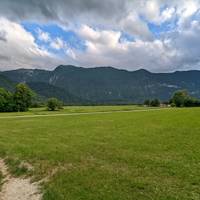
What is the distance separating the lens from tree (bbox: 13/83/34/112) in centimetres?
9144

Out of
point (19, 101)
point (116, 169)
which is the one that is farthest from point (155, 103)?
point (116, 169)

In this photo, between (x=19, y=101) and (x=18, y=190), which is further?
(x=19, y=101)

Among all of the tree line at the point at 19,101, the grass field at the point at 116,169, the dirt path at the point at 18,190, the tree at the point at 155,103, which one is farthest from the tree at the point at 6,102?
the dirt path at the point at 18,190

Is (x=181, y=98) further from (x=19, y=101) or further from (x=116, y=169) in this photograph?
(x=116, y=169)

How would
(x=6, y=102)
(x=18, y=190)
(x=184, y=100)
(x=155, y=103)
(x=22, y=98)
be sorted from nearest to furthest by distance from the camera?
(x=18, y=190) → (x=6, y=102) → (x=22, y=98) → (x=184, y=100) → (x=155, y=103)

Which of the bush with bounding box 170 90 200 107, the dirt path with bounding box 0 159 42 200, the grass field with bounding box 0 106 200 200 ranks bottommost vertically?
the dirt path with bounding box 0 159 42 200

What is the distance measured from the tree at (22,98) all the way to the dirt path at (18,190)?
85303 mm

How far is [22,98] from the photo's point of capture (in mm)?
92625

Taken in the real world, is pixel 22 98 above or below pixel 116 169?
above

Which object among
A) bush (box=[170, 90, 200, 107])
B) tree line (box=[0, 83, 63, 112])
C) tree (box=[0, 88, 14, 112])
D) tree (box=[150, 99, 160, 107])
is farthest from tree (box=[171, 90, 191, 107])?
tree (box=[0, 88, 14, 112])

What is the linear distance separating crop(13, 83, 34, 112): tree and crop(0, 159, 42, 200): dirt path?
85303mm

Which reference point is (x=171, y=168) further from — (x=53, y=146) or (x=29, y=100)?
(x=29, y=100)

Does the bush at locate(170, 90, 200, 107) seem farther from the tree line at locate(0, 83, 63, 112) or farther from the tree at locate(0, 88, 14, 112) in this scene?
the tree at locate(0, 88, 14, 112)

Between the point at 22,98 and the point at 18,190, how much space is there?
88.2m
